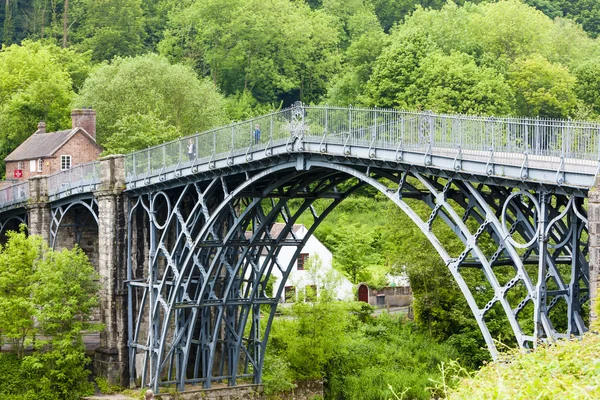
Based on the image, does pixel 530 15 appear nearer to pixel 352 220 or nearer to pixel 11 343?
pixel 352 220

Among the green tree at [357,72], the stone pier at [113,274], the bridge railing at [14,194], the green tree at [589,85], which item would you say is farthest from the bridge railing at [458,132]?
the green tree at [589,85]

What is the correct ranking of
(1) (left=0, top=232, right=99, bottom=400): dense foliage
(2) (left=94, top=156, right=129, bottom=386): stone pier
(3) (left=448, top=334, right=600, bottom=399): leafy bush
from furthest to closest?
(2) (left=94, top=156, right=129, bottom=386): stone pier
(1) (left=0, top=232, right=99, bottom=400): dense foliage
(3) (left=448, top=334, right=600, bottom=399): leafy bush

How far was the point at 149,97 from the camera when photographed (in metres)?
70.8

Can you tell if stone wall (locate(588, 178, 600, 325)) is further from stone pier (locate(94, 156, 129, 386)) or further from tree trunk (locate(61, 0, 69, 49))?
tree trunk (locate(61, 0, 69, 49))

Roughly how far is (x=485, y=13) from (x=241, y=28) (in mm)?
20384

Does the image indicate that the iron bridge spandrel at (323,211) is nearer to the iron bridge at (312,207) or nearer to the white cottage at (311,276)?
the iron bridge at (312,207)

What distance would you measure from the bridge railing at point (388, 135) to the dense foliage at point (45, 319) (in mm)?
4806

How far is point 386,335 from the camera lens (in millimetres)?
55031

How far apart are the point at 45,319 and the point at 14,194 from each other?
1225cm

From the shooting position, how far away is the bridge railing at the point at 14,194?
53.5 m

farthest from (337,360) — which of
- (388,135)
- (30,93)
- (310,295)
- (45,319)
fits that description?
(30,93)

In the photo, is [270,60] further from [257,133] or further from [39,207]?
[257,133]

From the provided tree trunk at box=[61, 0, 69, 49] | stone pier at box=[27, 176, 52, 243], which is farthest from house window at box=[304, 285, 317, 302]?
tree trunk at box=[61, 0, 69, 49]

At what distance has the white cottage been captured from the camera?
169ft
